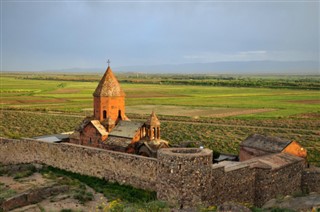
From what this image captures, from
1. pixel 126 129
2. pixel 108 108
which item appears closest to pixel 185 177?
pixel 126 129

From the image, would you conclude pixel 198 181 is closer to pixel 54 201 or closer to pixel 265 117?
pixel 54 201

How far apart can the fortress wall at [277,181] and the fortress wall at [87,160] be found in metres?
3.84

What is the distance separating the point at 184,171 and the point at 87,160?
689 centimetres

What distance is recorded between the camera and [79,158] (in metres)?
16.4

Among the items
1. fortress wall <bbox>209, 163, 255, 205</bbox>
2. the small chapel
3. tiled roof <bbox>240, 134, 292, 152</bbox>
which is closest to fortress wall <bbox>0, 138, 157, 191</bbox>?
the small chapel

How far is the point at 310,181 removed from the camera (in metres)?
15.0

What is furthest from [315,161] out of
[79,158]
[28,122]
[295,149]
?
[28,122]

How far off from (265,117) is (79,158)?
28.1 metres

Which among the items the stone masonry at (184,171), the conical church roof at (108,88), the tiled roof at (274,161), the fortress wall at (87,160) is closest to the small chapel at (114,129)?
the conical church roof at (108,88)

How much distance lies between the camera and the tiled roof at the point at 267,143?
16.8 metres

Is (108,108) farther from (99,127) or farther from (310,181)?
(310,181)

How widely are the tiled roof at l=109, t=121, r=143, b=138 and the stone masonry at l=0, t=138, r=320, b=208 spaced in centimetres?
267

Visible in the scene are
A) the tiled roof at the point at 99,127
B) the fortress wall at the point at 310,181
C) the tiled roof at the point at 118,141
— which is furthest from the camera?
the tiled roof at the point at 99,127

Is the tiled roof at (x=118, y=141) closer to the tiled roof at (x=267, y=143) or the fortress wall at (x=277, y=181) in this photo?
the tiled roof at (x=267, y=143)
